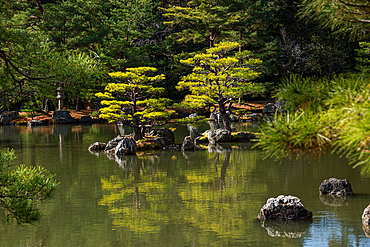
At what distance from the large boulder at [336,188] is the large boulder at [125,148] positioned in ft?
26.8

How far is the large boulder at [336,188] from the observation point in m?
8.92

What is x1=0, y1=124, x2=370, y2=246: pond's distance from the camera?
665cm

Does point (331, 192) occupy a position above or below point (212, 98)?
below

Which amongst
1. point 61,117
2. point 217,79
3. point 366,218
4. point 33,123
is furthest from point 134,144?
point 61,117

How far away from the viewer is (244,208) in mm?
8180

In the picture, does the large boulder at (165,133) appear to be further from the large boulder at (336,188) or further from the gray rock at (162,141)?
the large boulder at (336,188)

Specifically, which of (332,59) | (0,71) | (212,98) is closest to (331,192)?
(0,71)

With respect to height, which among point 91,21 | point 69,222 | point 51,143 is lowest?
point 69,222

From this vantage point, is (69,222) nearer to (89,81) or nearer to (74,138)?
(89,81)

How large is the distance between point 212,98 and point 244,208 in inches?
459

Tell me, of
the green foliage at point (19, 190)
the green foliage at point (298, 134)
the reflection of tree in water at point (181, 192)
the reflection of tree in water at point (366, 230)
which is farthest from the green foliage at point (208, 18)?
the green foliage at point (298, 134)

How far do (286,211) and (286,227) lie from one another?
0.45 meters

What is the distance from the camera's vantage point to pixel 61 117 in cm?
2922

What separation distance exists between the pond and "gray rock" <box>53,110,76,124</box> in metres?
14.2
